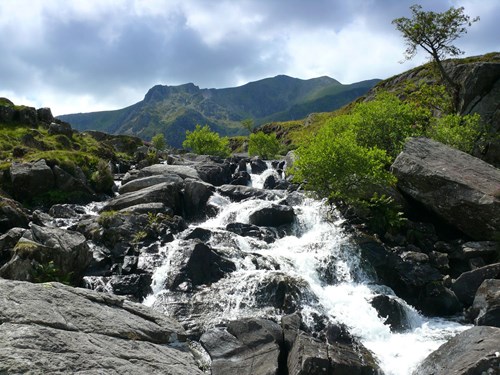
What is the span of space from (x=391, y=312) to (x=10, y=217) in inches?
1196

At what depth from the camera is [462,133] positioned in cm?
4459

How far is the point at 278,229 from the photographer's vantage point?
39219mm

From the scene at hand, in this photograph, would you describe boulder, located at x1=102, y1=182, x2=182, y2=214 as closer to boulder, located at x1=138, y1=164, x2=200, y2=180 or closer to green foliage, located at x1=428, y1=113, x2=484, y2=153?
boulder, located at x1=138, y1=164, x2=200, y2=180

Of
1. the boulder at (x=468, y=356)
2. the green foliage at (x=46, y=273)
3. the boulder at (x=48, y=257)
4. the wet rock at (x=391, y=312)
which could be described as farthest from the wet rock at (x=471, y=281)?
the green foliage at (x=46, y=273)

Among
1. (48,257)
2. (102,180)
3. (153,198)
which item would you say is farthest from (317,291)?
(102,180)

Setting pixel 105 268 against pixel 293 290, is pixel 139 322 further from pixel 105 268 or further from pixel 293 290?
pixel 105 268

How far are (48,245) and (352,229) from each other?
26.0m

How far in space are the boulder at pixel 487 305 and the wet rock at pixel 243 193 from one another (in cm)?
2804

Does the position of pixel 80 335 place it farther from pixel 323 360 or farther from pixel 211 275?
pixel 211 275

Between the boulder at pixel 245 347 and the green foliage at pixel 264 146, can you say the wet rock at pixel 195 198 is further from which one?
the green foliage at pixel 264 146

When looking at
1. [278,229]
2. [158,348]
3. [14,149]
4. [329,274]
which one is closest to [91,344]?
[158,348]

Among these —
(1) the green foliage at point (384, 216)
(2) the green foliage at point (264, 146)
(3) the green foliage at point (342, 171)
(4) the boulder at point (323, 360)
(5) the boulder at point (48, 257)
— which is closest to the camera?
(4) the boulder at point (323, 360)

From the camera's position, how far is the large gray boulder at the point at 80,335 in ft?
35.4

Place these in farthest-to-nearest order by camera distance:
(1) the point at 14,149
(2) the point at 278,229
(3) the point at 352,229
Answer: (1) the point at 14,149, (2) the point at 278,229, (3) the point at 352,229
